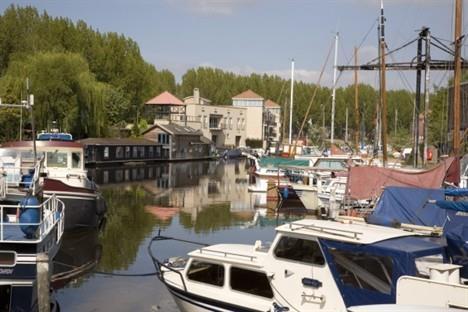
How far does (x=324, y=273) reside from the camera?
40.9 ft

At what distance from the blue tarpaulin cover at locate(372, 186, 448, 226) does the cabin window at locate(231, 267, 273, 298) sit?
311 inches

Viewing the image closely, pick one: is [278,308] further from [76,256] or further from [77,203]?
[77,203]

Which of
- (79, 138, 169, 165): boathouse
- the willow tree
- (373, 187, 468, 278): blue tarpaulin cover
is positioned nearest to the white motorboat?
(373, 187, 468, 278): blue tarpaulin cover

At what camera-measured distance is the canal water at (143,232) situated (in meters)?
18.3

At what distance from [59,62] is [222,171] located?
71.3ft

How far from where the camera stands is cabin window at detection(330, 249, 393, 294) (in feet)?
39.7

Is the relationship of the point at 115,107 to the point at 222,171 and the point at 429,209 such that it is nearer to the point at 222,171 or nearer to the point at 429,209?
the point at 222,171

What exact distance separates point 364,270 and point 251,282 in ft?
8.02

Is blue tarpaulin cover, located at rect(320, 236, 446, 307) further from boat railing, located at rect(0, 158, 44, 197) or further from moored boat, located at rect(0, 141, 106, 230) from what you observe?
moored boat, located at rect(0, 141, 106, 230)

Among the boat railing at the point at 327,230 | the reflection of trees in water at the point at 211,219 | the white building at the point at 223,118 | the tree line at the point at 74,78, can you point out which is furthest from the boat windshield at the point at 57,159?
the white building at the point at 223,118

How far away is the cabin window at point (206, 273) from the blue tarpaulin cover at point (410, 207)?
804 cm

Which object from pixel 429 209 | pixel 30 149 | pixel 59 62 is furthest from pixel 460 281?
pixel 59 62

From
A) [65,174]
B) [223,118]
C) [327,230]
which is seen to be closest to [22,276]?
[327,230]

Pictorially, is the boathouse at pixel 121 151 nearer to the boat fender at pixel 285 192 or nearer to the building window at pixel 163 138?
the building window at pixel 163 138
